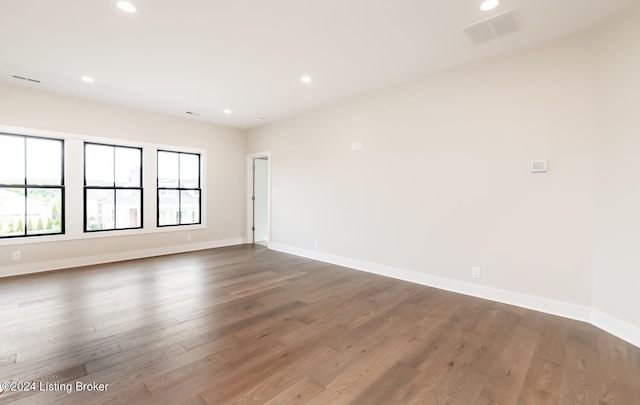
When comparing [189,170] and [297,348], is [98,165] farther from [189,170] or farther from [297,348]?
[297,348]

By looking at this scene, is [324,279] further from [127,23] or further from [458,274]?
[127,23]

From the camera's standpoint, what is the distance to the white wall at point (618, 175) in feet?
8.04

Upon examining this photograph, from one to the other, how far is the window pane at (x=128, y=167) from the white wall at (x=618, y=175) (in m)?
7.07

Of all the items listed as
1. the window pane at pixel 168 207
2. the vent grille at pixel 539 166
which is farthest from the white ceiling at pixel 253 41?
the window pane at pixel 168 207

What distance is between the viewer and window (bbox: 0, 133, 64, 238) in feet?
14.2

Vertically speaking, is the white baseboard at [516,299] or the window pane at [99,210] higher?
the window pane at [99,210]

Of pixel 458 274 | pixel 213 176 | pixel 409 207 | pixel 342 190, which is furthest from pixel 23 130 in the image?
pixel 458 274

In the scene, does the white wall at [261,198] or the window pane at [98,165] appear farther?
the white wall at [261,198]

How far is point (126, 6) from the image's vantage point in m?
2.50

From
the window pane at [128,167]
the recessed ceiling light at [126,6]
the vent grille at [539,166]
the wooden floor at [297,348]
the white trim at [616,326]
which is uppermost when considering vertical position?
the recessed ceiling light at [126,6]

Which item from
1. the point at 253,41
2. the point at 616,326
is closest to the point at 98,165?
the point at 253,41

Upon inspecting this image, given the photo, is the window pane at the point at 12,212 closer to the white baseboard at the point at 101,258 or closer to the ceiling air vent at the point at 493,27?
the white baseboard at the point at 101,258

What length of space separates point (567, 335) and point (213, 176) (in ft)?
21.6

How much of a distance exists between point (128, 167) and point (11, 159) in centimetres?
156
